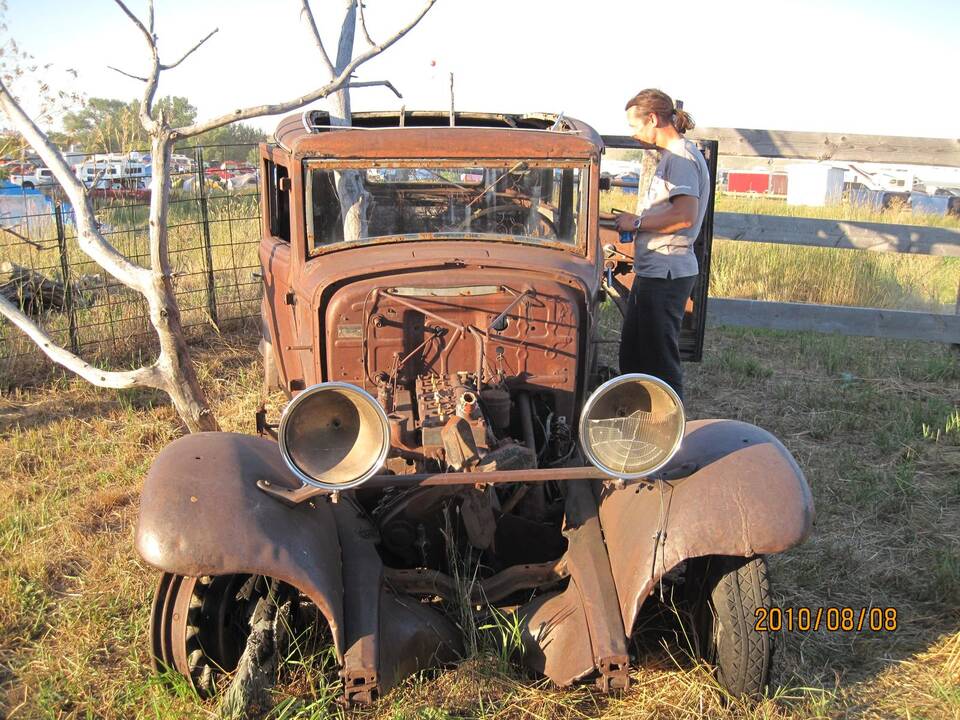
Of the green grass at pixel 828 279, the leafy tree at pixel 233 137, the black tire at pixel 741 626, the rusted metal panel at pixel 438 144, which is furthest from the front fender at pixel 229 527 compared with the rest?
the leafy tree at pixel 233 137

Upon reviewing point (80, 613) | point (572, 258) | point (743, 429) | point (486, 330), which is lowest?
point (80, 613)

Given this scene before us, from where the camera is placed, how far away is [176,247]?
8484mm

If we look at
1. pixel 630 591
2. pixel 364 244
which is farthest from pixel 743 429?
pixel 364 244

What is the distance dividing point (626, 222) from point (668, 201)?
0.25m

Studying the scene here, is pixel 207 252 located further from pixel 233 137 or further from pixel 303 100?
pixel 233 137

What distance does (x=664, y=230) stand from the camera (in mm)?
4559

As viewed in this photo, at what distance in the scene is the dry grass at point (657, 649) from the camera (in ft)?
10.0

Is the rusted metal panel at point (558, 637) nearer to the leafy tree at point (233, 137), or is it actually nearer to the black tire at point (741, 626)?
the black tire at point (741, 626)

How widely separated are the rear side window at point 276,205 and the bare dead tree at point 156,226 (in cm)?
51

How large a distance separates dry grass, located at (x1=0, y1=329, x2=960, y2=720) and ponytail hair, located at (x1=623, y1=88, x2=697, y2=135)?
225 cm

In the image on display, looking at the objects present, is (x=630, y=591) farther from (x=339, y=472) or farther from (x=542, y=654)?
(x=339, y=472)

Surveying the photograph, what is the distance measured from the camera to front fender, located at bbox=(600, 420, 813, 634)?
2873 mm

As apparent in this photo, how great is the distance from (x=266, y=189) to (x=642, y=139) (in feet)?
7.29
